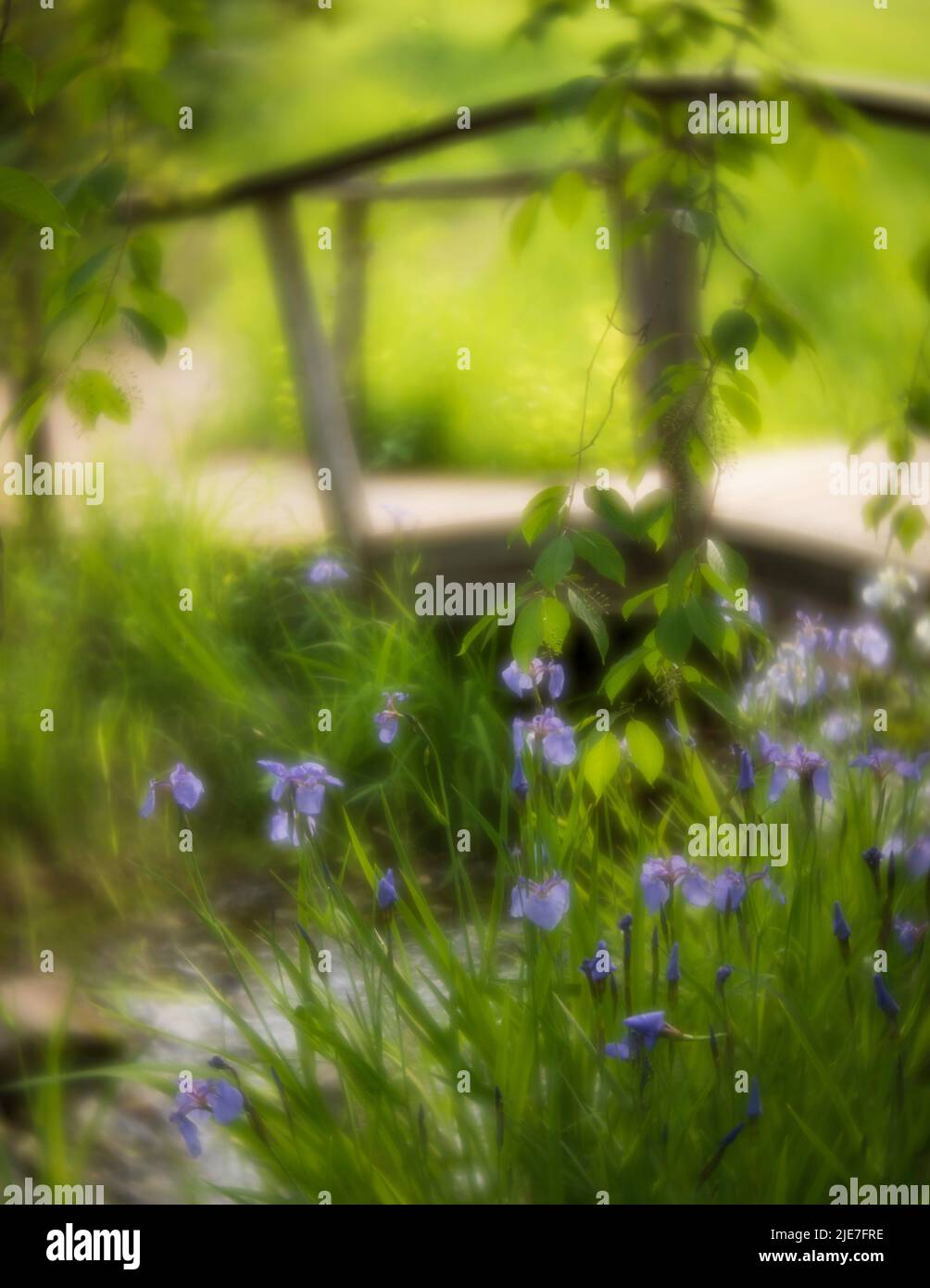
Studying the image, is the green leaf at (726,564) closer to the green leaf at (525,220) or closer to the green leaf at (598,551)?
the green leaf at (598,551)

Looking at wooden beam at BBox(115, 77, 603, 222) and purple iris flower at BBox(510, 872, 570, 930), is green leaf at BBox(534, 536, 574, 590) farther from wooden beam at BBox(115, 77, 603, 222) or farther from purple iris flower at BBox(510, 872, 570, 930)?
wooden beam at BBox(115, 77, 603, 222)

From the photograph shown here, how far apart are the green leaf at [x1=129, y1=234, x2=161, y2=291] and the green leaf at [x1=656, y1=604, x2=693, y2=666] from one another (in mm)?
772

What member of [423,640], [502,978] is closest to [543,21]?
[423,640]

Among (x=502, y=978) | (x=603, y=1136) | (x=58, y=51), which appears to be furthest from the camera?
(x=58, y=51)

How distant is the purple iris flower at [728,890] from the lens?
1586 millimetres

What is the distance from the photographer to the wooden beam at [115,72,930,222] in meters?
1.72

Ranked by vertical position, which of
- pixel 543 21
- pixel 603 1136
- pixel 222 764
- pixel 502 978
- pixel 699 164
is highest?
pixel 543 21

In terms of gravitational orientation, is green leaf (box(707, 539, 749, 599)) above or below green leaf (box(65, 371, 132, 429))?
below

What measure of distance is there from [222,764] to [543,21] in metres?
1.12

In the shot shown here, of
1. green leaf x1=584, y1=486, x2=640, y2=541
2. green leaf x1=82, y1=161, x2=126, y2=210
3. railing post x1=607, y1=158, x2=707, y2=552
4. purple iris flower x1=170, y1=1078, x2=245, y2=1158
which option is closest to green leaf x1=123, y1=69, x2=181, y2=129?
green leaf x1=82, y1=161, x2=126, y2=210

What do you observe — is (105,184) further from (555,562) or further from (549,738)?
(549,738)

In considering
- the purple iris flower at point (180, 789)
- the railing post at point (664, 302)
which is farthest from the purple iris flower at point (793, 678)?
the purple iris flower at point (180, 789)

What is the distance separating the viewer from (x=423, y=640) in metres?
1.87
